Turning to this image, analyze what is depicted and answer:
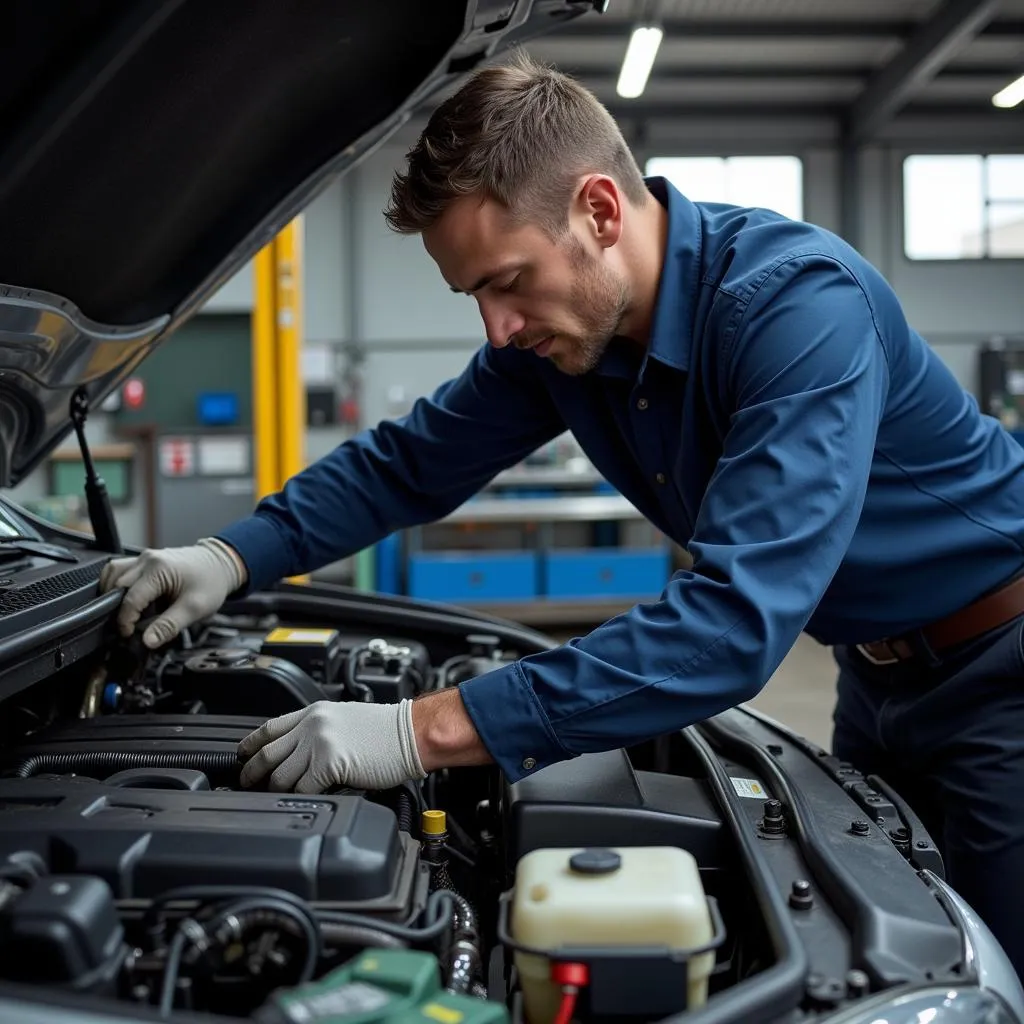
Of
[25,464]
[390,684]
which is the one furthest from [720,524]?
[25,464]

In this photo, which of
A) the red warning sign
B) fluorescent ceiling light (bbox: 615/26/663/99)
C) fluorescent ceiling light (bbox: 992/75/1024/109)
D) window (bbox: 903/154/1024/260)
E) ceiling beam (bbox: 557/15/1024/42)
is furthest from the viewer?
window (bbox: 903/154/1024/260)

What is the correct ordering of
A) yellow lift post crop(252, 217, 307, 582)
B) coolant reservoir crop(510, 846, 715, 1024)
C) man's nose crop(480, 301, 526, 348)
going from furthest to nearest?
yellow lift post crop(252, 217, 307, 582)
man's nose crop(480, 301, 526, 348)
coolant reservoir crop(510, 846, 715, 1024)

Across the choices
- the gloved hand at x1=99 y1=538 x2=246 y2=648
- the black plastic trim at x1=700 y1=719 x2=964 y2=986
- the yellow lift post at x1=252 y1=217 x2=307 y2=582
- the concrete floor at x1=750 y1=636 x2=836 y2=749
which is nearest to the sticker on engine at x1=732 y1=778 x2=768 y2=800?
the black plastic trim at x1=700 y1=719 x2=964 y2=986

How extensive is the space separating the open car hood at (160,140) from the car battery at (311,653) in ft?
1.70

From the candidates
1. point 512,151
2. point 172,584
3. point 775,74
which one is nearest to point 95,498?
point 172,584

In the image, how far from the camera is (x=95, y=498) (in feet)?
6.02

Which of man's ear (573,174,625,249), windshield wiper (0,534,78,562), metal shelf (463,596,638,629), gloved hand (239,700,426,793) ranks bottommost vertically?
metal shelf (463,596,638,629)

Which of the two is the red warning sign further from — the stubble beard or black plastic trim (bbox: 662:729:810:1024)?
black plastic trim (bbox: 662:729:810:1024)

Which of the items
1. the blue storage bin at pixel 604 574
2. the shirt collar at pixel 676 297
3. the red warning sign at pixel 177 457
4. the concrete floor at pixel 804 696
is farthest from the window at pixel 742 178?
the shirt collar at pixel 676 297

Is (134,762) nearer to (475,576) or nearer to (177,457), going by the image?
(475,576)

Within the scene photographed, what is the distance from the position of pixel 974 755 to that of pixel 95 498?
Answer: 141 centimetres

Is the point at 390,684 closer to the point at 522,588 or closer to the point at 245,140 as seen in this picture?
the point at 245,140

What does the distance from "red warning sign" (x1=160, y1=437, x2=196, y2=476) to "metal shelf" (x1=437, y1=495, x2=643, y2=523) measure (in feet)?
5.58

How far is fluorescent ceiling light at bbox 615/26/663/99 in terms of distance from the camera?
609 cm
